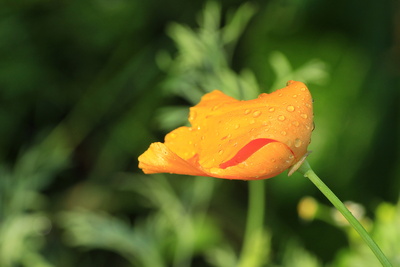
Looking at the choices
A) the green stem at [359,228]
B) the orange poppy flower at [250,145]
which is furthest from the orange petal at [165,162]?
the green stem at [359,228]

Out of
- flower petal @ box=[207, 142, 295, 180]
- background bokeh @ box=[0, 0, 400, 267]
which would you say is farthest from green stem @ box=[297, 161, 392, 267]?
background bokeh @ box=[0, 0, 400, 267]

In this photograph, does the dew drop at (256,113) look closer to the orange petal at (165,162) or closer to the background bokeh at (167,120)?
the orange petal at (165,162)

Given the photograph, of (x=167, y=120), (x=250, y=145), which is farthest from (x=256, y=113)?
(x=167, y=120)

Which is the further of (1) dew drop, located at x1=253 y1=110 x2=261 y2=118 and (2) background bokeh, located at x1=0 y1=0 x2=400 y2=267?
(2) background bokeh, located at x1=0 y1=0 x2=400 y2=267

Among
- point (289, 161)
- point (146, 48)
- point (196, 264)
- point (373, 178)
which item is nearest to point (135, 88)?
point (146, 48)

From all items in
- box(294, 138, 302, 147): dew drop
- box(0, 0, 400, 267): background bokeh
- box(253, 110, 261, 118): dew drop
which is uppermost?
box(0, 0, 400, 267): background bokeh

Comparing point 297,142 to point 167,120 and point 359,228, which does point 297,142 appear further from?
point 167,120

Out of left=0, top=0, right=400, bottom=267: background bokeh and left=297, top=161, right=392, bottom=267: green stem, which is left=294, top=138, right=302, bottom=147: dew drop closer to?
left=297, top=161, right=392, bottom=267: green stem
